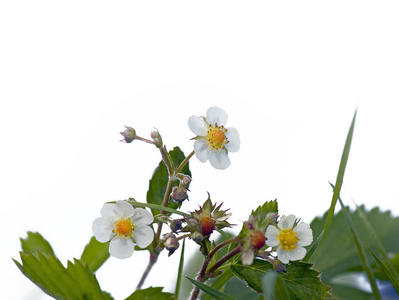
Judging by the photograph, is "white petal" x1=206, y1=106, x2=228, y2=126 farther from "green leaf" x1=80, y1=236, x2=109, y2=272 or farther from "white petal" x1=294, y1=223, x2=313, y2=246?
"green leaf" x1=80, y1=236, x2=109, y2=272

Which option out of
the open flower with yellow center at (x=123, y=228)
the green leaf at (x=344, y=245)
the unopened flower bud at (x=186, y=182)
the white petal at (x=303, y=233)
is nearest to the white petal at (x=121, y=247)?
the open flower with yellow center at (x=123, y=228)

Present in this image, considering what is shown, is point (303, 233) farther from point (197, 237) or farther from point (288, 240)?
point (197, 237)

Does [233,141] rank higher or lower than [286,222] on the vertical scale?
higher

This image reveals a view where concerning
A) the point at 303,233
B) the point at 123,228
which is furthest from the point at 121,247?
the point at 303,233

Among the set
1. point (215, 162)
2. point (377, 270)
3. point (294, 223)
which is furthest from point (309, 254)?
point (377, 270)

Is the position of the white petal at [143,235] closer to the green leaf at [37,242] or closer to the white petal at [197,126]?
the white petal at [197,126]

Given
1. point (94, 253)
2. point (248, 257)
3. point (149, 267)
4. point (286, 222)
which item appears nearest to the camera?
point (248, 257)

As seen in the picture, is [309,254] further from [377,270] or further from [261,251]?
[377,270]
